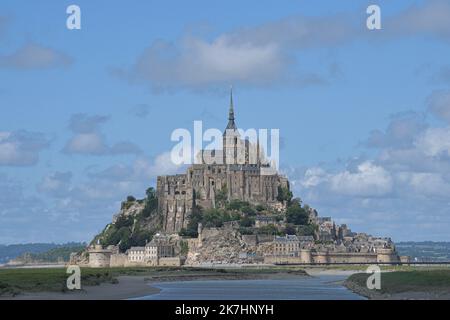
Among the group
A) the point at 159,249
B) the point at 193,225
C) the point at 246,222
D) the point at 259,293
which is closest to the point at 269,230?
the point at 246,222

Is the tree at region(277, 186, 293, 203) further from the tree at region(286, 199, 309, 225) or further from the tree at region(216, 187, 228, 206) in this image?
the tree at region(216, 187, 228, 206)

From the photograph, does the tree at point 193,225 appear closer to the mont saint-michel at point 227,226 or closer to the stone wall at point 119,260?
the mont saint-michel at point 227,226

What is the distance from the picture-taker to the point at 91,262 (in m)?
135

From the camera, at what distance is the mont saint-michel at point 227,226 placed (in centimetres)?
13125

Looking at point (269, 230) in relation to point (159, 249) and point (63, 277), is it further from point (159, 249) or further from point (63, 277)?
point (63, 277)

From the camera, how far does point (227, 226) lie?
135375 millimetres

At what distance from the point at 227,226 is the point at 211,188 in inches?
319

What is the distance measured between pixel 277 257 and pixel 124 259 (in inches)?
703

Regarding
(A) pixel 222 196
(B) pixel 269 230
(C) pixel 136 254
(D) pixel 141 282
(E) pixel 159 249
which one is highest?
(A) pixel 222 196

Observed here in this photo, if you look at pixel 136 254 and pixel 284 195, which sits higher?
pixel 284 195

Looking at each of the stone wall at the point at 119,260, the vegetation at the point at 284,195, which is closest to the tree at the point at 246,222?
the vegetation at the point at 284,195

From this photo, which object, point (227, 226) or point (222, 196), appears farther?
point (222, 196)

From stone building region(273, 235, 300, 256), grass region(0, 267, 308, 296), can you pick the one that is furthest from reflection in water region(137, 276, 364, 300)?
stone building region(273, 235, 300, 256)

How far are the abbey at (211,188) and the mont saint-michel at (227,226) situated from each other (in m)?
0.12
